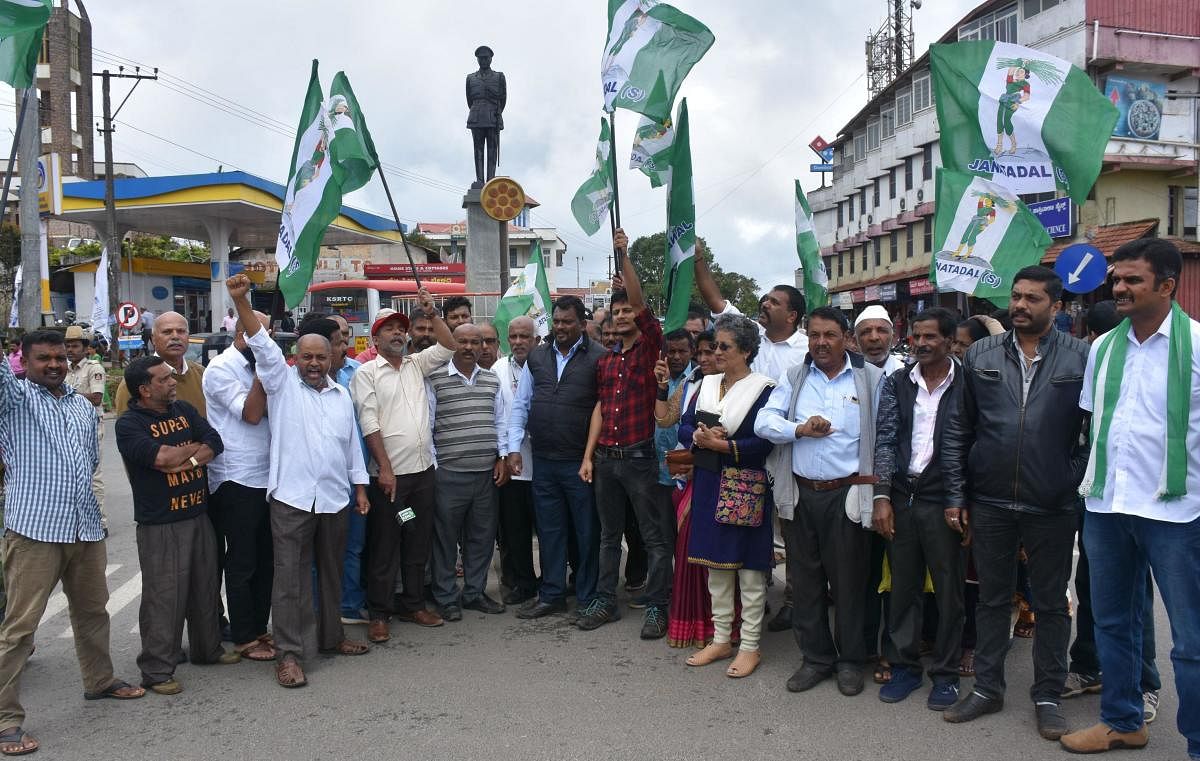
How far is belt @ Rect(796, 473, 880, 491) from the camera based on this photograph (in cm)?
450

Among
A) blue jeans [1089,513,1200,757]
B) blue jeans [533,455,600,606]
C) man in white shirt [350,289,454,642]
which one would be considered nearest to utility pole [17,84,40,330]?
man in white shirt [350,289,454,642]

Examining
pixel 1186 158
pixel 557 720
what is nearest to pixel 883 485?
pixel 557 720

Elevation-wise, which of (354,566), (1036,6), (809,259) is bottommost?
(354,566)

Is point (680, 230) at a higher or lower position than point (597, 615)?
higher

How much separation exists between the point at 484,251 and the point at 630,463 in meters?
11.5

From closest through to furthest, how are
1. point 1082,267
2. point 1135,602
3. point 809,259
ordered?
point 1135,602
point 1082,267
point 809,259

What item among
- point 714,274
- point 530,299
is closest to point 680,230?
point 530,299

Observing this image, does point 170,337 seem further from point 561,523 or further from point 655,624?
point 655,624

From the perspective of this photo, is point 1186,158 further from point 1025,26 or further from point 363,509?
point 363,509

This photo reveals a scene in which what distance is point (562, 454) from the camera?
5867mm

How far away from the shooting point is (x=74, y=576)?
4.36 metres

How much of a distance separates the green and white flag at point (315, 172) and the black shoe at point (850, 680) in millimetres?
3711

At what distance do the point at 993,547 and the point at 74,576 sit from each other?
445 cm

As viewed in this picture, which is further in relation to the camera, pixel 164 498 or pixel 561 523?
pixel 561 523
